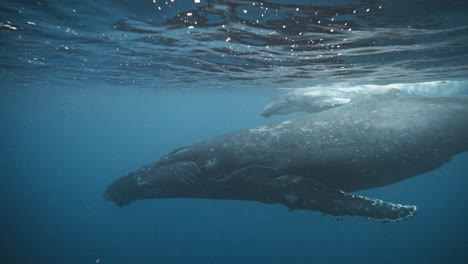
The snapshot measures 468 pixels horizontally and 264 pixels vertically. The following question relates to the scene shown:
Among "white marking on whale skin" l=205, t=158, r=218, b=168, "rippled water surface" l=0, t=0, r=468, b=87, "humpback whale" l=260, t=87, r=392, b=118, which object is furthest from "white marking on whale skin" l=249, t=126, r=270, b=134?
"humpback whale" l=260, t=87, r=392, b=118

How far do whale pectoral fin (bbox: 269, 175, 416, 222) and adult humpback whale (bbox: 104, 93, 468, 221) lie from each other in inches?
0.8

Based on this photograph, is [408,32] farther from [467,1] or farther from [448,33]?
[467,1]

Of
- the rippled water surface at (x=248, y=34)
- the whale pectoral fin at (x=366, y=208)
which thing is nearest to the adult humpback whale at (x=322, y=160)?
the whale pectoral fin at (x=366, y=208)

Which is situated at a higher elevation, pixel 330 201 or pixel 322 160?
pixel 322 160

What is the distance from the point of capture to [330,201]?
5238 mm

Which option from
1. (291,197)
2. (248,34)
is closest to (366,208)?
(291,197)

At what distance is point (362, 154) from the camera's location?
578 centimetres

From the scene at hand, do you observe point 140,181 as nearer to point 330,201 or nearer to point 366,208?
point 330,201

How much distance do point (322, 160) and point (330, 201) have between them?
96 cm

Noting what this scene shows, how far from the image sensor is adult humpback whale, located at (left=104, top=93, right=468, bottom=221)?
5.54 m

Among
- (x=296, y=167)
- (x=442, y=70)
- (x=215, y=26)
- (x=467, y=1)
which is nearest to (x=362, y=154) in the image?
(x=296, y=167)

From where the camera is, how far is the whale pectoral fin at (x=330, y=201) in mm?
4969

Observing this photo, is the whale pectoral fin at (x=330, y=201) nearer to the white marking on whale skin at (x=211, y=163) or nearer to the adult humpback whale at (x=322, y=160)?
the adult humpback whale at (x=322, y=160)

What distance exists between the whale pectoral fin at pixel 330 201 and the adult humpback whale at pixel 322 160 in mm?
19
